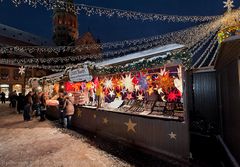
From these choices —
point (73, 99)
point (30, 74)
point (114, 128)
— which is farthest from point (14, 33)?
point (114, 128)

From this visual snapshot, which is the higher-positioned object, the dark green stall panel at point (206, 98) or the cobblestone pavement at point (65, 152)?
the dark green stall panel at point (206, 98)

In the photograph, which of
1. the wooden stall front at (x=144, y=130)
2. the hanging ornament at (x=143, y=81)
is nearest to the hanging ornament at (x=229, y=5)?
the hanging ornament at (x=143, y=81)

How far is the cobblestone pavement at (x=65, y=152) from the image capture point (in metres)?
4.98

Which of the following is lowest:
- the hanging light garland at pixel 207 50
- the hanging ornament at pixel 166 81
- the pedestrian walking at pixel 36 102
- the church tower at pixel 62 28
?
the pedestrian walking at pixel 36 102

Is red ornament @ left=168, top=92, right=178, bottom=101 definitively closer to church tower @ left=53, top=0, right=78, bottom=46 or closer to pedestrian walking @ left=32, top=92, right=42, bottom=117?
pedestrian walking @ left=32, top=92, right=42, bottom=117

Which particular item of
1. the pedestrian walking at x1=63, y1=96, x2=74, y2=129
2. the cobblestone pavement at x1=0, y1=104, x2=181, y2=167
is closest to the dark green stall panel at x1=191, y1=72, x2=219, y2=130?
the cobblestone pavement at x1=0, y1=104, x2=181, y2=167

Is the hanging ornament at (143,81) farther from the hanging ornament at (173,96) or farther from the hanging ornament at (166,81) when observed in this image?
the hanging ornament at (173,96)

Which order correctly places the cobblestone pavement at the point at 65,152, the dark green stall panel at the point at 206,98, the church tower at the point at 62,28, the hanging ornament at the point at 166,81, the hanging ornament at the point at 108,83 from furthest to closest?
the church tower at the point at 62,28 < the hanging ornament at the point at 108,83 < the dark green stall panel at the point at 206,98 < the hanging ornament at the point at 166,81 < the cobblestone pavement at the point at 65,152

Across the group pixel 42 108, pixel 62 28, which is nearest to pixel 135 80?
pixel 42 108

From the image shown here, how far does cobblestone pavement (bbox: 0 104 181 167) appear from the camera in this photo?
4.98 metres

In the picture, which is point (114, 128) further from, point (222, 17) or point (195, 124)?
Result: point (222, 17)

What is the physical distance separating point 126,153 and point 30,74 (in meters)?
39.4

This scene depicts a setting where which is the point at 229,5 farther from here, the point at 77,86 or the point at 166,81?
the point at 77,86

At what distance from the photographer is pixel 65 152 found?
5812mm
